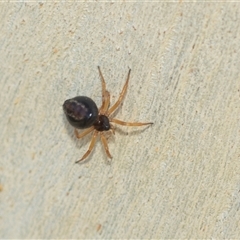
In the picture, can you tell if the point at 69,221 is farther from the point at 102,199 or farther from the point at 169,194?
the point at 169,194

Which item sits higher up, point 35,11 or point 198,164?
point 35,11

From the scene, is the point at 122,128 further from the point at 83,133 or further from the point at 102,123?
the point at 83,133

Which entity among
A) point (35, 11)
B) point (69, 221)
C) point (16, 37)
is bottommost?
point (69, 221)

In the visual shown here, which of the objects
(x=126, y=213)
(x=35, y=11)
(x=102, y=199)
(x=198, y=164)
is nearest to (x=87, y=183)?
(x=102, y=199)

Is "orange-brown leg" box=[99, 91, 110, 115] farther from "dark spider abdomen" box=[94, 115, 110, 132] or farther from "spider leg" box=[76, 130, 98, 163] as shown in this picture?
"spider leg" box=[76, 130, 98, 163]

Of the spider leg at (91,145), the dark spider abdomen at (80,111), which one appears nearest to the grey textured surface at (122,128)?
the spider leg at (91,145)

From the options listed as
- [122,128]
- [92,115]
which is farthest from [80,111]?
[122,128]

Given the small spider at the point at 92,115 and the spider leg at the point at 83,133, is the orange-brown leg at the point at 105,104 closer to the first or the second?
the small spider at the point at 92,115
